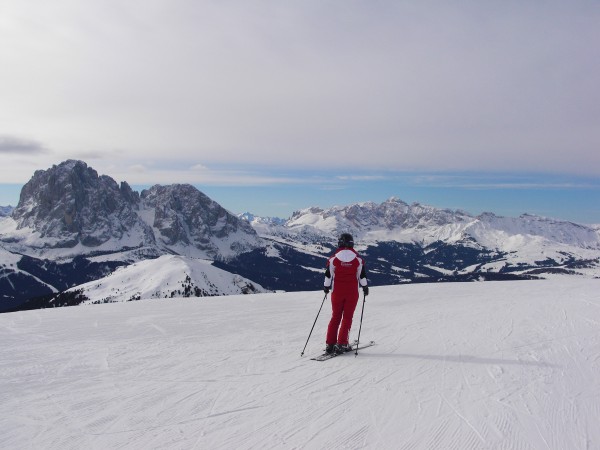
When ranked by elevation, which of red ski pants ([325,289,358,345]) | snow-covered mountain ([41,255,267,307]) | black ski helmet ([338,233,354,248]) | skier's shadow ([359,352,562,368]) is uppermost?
black ski helmet ([338,233,354,248])

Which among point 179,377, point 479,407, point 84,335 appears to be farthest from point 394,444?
point 84,335

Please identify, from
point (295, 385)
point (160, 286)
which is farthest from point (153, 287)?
point (295, 385)

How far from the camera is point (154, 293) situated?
554 feet

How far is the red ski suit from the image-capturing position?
1030 cm

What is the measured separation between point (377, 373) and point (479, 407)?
7.27 ft

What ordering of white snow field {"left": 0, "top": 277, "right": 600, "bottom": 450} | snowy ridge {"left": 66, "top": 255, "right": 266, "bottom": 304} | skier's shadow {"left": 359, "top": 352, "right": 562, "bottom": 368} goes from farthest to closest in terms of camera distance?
snowy ridge {"left": 66, "top": 255, "right": 266, "bottom": 304}
skier's shadow {"left": 359, "top": 352, "right": 562, "bottom": 368}
white snow field {"left": 0, "top": 277, "right": 600, "bottom": 450}

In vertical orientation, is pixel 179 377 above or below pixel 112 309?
above

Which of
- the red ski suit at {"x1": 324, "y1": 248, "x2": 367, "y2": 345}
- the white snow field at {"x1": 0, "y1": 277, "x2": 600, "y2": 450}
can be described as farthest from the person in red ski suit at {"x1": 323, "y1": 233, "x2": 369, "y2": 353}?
the white snow field at {"x1": 0, "y1": 277, "x2": 600, "y2": 450}

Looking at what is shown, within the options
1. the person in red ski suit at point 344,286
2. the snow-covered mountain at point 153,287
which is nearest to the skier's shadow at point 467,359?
the person in red ski suit at point 344,286

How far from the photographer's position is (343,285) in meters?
10.4

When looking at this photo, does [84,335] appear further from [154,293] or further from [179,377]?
[154,293]

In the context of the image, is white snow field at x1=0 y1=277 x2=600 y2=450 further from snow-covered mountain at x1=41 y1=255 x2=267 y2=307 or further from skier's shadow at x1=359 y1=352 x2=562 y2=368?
snow-covered mountain at x1=41 y1=255 x2=267 y2=307

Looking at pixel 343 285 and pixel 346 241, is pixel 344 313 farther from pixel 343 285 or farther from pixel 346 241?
pixel 346 241

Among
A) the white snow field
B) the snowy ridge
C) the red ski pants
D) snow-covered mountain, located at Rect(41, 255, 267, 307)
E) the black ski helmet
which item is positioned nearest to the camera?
the white snow field
